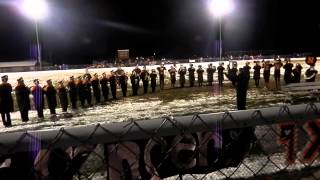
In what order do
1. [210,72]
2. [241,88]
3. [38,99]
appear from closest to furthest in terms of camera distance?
1. [241,88]
2. [38,99]
3. [210,72]

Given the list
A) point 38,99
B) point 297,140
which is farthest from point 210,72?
point 297,140

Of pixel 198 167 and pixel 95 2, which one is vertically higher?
pixel 95 2

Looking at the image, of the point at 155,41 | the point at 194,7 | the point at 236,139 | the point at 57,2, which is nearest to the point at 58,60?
the point at 57,2

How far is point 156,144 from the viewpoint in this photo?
2.83 meters

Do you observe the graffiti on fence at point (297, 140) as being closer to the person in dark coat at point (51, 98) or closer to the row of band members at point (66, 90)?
the row of band members at point (66, 90)

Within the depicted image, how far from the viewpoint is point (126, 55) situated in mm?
48000

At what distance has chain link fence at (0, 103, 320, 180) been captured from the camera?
230 cm

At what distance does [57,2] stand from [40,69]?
27.4 meters

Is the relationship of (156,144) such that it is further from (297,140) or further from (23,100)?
(23,100)

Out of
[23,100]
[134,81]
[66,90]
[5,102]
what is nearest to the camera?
[5,102]

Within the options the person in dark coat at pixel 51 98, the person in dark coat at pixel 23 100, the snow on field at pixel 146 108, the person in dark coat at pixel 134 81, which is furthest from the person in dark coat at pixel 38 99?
the person in dark coat at pixel 134 81

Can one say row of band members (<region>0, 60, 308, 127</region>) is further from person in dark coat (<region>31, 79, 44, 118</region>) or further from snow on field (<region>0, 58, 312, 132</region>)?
snow on field (<region>0, 58, 312, 132</region>)

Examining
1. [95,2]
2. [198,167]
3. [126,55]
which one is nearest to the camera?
[198,167]

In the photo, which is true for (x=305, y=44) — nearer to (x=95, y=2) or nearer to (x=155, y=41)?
(x=155, y=41)
